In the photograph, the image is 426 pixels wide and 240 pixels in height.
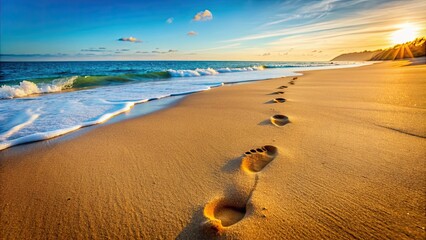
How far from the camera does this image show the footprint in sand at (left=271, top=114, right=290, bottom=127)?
3.17 metres

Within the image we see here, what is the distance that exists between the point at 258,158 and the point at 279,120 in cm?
134

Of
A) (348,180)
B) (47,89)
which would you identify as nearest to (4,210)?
(348,180)

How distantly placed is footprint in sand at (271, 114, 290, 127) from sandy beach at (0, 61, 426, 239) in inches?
1.4

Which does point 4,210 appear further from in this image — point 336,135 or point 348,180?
point 336,135

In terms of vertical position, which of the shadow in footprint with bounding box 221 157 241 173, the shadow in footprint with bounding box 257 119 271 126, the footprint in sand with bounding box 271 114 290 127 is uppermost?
the shadow in footprint with bounding box 221 157 241 173

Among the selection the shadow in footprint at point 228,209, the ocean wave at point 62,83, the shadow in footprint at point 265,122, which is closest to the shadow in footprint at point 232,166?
the shadow in footprint at point 228,209

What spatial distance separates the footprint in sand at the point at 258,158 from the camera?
2.01 meters

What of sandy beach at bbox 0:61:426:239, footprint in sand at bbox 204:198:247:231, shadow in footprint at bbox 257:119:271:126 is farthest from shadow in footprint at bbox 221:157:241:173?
shadow in footprint at bbox 257:119:271:126

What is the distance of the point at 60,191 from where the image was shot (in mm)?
1835

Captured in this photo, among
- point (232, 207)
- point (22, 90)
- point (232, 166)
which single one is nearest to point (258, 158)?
point (232, 166)

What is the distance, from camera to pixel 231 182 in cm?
176

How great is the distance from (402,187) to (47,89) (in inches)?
476

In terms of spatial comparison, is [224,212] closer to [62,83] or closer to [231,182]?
[231,182]

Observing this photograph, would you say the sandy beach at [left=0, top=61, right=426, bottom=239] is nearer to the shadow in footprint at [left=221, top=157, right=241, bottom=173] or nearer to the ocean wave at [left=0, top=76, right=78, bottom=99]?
the shadow in footprint at [left=221, top=157, right=241, bottom=173]
